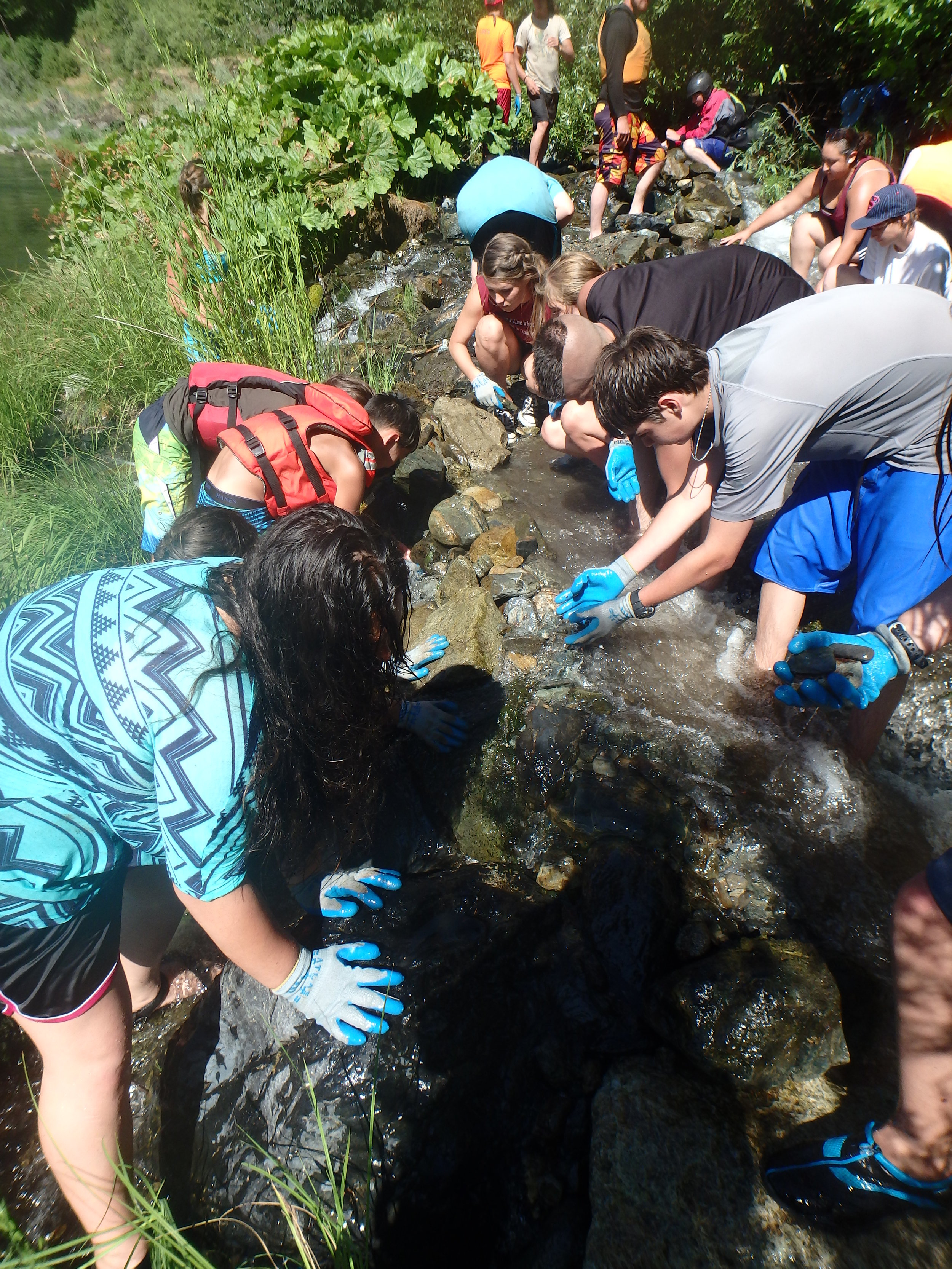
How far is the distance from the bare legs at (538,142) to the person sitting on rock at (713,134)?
4.02ft

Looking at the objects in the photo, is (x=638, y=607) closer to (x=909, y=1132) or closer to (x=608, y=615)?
(x=608, y=615)

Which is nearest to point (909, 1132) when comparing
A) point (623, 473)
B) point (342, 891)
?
point (342, 891)

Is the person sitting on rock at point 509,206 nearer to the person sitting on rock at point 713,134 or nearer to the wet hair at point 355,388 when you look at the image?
the wet hair at point 355,388

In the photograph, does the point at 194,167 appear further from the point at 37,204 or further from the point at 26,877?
the point at 37,204

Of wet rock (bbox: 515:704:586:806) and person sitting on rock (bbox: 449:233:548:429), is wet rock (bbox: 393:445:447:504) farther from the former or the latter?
wet rock (bbox: 515:704:586:806)

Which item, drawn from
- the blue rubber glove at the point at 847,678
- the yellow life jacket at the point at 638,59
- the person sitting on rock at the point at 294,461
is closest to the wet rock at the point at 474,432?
the person sitting on rock at the point at 294,461

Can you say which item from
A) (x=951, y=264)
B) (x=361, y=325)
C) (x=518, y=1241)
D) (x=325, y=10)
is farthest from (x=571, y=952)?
(x=325, y=10)

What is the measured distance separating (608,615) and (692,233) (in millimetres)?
4537

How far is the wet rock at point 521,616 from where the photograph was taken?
118 inches

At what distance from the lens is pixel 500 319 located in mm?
4012

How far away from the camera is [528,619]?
301 centimetres

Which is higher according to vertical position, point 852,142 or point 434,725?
point 852,142

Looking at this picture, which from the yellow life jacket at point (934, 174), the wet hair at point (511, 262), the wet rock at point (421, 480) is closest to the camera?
the yellow life jacket at point (934, 174)

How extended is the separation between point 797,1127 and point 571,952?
2.09 ft
